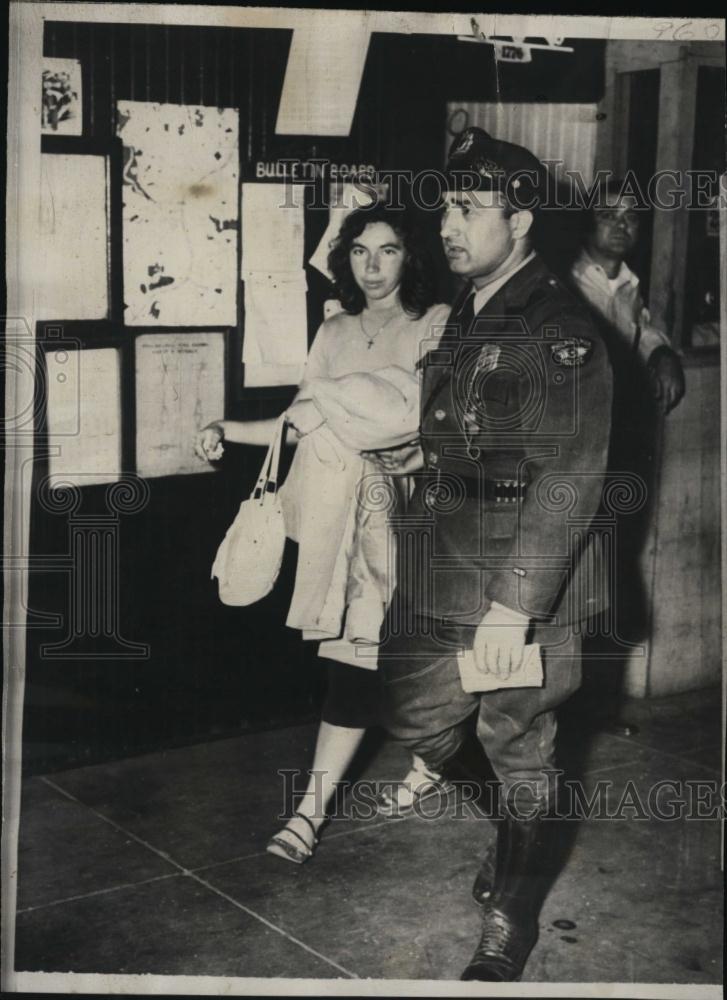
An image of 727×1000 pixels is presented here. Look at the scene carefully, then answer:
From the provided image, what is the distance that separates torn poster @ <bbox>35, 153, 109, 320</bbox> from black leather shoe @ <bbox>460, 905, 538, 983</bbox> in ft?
6.68

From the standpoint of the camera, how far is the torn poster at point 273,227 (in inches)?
161

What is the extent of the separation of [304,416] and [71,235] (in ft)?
2.66

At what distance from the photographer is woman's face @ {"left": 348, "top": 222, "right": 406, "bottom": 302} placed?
13.5ft

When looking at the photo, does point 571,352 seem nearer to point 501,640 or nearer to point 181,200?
point 501,640

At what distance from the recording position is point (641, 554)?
180 inches

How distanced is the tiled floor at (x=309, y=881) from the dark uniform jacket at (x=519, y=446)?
672mm

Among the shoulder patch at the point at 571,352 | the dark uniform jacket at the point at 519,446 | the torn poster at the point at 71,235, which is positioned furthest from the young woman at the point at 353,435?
the torn poster at the point at 71,235

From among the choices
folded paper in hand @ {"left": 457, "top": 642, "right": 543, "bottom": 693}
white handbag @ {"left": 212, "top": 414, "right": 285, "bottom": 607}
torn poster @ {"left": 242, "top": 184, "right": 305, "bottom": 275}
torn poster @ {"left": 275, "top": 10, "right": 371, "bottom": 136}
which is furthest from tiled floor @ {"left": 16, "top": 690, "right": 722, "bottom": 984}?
torn poster @ {"left": 275, "top": 10, "right": 371, "bottom": 136}

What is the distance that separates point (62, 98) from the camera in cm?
405

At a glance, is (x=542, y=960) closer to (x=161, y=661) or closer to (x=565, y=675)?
(x=565, y=675)

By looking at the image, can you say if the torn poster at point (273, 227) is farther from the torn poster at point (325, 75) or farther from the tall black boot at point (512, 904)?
the tall black boot at point (512, 904)

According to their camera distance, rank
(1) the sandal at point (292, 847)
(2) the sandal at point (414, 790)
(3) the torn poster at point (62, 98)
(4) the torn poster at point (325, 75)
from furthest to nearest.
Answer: (2) the sandal at point (414, 790)
(1) the sandal at point (292, 847)
(3) the torn poster at point (62, 98)
(4) the torn poster at point (325, 75)

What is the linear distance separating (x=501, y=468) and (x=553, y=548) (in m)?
0.26

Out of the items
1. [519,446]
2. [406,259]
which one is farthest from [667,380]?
[406,259]
